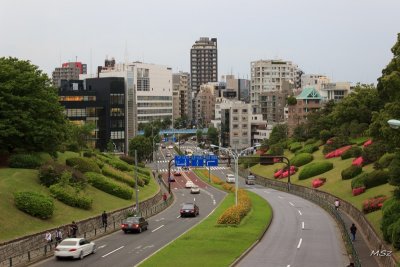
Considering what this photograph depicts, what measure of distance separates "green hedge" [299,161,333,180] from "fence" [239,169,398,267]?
2670 millimetres

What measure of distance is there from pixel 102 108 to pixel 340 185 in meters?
90.0

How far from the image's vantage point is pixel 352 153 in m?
80.6

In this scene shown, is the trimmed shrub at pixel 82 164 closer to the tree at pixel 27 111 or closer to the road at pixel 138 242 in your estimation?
the tree at pixel 27 111

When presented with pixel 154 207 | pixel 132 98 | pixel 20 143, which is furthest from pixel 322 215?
pixel 132 98

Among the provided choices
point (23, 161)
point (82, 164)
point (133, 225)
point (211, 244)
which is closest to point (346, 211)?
point (133, 225)

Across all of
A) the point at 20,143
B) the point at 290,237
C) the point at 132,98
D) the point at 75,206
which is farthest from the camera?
the point at 132,98

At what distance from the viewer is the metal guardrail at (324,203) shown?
3423 cm

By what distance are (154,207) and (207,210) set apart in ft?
18.5

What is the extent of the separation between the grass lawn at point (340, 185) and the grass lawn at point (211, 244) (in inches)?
342

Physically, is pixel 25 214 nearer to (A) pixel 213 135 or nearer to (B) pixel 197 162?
(B) pixel 197 162

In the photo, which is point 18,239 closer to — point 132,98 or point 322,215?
point 322,215

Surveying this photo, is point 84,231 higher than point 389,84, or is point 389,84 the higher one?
point 389,84

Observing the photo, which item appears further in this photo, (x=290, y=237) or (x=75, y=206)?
(x=75, y=206)

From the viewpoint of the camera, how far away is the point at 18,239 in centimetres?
3544
